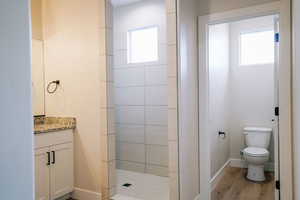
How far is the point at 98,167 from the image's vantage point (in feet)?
8.01

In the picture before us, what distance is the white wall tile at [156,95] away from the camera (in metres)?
3.29

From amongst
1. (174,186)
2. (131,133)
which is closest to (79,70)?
(131,133)

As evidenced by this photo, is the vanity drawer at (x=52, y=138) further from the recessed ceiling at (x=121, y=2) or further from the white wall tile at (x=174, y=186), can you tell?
the recessed ceiling at (x=121, y=2)

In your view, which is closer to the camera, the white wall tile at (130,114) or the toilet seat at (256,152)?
the toilet seat at (256,152)

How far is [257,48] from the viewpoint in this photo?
3832mm

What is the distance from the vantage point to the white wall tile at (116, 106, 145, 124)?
3488 millimetres

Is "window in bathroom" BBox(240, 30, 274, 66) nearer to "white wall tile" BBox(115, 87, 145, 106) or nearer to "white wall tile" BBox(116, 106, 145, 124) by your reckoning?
"white wall tile" BBox(115, 87, 145, 106)

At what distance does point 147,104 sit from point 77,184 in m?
1.52

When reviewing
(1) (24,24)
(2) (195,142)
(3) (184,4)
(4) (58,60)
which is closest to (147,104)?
(2) (195,142)

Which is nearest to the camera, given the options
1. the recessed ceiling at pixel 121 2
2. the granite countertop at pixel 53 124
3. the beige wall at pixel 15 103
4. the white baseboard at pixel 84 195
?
the beige wall at pixel 15 103

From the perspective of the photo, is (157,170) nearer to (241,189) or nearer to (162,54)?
(241,189)

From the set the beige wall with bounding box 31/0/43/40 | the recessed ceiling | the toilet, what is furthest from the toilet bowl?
the beige wall with bounding box 31/0/43/40

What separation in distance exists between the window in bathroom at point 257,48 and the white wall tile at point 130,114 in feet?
6.76

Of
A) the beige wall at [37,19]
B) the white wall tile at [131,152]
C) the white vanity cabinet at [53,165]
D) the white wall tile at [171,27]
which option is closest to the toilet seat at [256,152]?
the white wall tile at [131,152]
